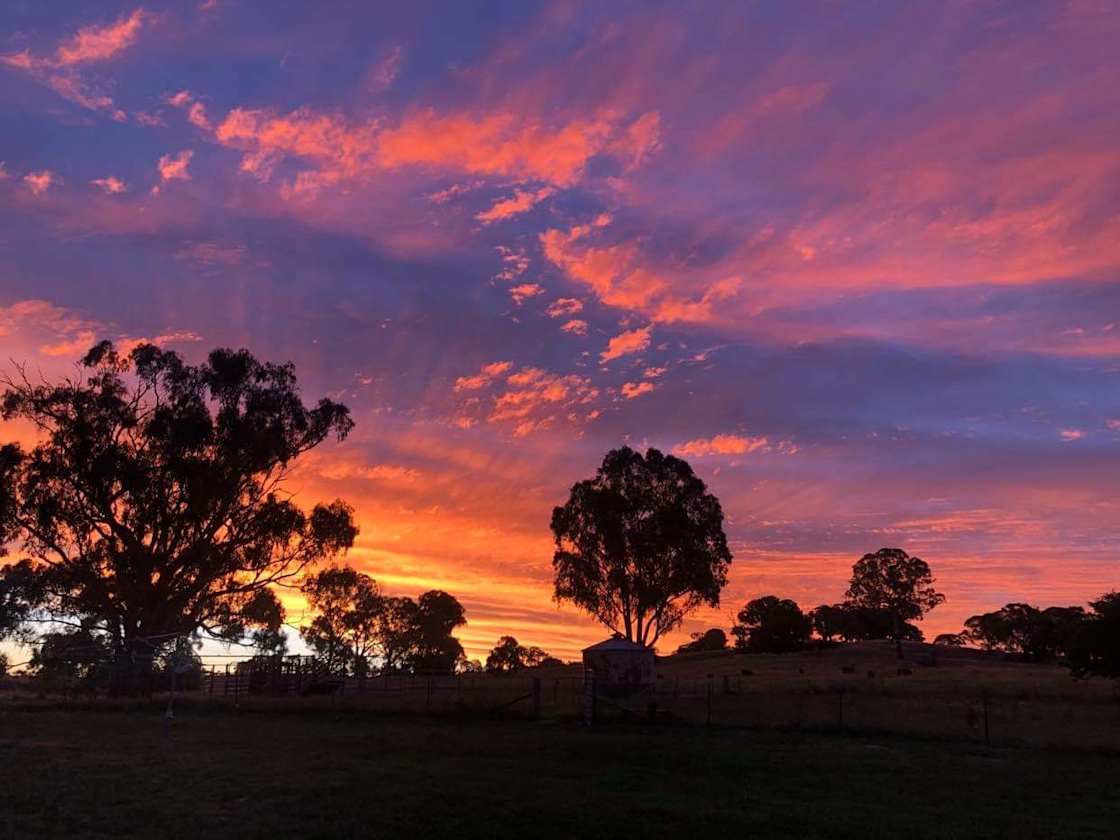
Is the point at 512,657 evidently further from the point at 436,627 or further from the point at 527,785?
the point at 527,785

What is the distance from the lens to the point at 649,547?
195ft

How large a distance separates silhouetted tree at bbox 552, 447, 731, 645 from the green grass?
3205 centimetres

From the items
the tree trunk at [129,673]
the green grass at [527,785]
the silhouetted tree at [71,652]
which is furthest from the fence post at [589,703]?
the silhouetted tree at [71,652]

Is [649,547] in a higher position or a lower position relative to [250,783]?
higher

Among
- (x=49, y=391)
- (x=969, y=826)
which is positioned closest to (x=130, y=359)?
(x=49, y=391)

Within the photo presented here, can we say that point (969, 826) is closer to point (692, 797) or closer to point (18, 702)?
point (692, 797)

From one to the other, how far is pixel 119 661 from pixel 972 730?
4159 cm

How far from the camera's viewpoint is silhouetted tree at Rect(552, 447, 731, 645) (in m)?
59.4

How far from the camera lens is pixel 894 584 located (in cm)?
9400

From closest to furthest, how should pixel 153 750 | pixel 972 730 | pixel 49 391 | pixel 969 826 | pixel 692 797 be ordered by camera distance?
pixel 969 826 → pixel 692 797 → pixel 153 750 → pixel 972 730 → pixel 49 391

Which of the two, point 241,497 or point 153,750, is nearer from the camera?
point 153,750

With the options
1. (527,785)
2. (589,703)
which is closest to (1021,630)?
(589,703)

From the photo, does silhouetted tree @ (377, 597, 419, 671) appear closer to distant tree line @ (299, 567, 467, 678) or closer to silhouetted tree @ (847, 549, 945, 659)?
distant tree line @ (299, 567, 467, 678)

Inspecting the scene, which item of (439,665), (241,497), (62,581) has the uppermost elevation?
(241,497)
